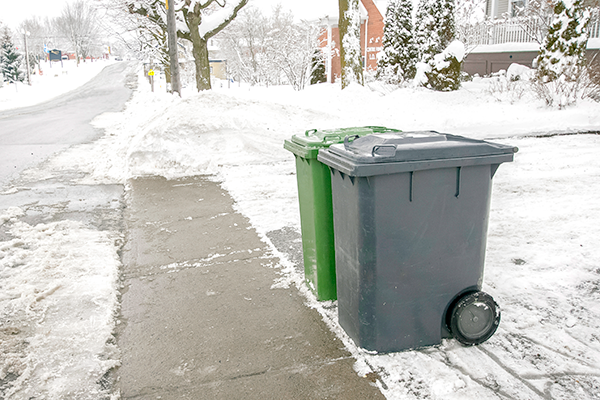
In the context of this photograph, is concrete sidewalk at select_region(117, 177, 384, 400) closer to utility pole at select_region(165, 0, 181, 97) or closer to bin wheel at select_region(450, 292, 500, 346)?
bin wheel at select_region(450, 292, 500, 346)

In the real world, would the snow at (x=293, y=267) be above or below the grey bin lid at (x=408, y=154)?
below

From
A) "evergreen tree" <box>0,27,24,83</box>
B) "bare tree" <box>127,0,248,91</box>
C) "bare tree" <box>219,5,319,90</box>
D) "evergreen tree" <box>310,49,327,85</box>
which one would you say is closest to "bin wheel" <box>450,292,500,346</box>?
"bare tree" <box>127,0,248,91</box>

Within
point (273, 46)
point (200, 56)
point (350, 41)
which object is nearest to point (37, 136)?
point (200, 56)

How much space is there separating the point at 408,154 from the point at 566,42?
13.2m

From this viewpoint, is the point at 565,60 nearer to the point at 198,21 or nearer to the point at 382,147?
the point at 382,147

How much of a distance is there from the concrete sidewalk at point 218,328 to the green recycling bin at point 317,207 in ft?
0.88

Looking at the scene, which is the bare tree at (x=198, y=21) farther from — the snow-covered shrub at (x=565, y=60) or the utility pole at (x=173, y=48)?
the snow-covered shrub at (x=565, y=60)

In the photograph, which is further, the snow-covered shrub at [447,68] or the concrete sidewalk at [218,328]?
the snow-covered shrub at [447,68]

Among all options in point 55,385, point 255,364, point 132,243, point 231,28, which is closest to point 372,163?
point 255,364

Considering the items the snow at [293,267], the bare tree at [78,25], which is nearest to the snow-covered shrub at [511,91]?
the snow at [293,267]

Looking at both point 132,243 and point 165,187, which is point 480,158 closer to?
point 132,243

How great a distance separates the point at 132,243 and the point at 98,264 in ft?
2.09

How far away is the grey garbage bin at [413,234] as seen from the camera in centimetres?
252

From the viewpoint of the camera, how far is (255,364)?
2.82 m
